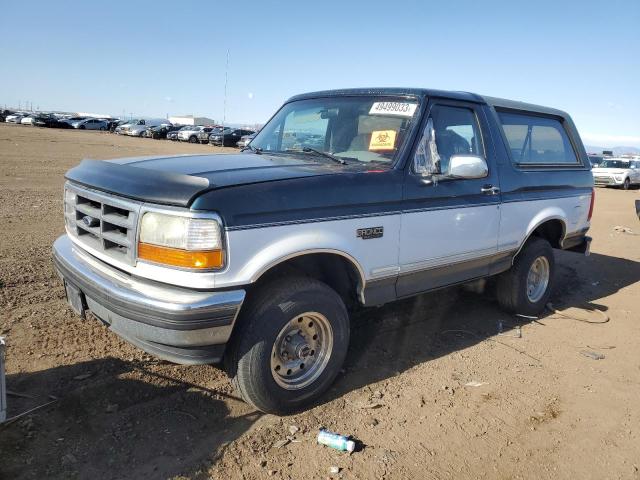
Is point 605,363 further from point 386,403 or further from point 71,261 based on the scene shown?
point 71,261

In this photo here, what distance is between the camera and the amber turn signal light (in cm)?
265

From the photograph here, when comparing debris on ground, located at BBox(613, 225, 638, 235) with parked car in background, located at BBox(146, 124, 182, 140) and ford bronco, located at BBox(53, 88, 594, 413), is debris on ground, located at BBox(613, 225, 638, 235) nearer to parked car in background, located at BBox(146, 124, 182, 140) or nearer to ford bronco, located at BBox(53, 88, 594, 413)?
ford bronco, located at BBox(53, 88, 594, 413)

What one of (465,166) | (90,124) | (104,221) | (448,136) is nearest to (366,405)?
(465,166)

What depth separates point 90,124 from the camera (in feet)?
180

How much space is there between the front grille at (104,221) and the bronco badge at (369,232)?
1349 millimetres

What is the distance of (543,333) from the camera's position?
193 inches

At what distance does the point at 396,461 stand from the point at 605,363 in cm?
250

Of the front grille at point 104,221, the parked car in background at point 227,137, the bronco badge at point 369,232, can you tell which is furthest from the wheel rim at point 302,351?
the parked car in background at point 227,137

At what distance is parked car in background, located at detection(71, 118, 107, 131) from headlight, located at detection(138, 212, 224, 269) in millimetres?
56710

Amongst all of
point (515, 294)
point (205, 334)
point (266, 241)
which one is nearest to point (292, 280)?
point (266, 241)

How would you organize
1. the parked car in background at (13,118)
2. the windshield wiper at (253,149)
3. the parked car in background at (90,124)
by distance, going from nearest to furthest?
the windshield wiper at (253,149), the parked car in background at (13,118), the parked car in background at (90,124)

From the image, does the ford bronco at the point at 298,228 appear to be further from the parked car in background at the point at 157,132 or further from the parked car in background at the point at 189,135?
the parked car in background at the point at 157,132

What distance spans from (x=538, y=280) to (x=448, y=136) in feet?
7.59

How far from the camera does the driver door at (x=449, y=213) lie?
12.0 ft
